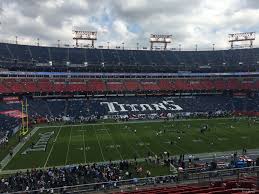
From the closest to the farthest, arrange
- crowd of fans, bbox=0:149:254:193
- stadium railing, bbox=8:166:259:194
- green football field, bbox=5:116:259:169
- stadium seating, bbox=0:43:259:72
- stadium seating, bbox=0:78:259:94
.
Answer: stadium railing, bbox=8:166:259:194 → crowd of fans, bbox=0:149:254:193 → green football field, bbox=5:116:259:169 → stadium seating, bbox=0:78:259:94 → stadium seating, bbox=0:43:259:72

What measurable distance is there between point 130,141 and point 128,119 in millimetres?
20728

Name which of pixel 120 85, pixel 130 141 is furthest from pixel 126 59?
pixel 130 141

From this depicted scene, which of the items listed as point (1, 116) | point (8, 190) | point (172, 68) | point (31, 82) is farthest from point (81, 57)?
point (8, 190)

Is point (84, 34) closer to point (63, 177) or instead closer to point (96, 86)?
point (96, 86)

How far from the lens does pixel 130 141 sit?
134 ft

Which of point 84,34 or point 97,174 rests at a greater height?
point 84,34

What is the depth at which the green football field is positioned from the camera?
111 ft

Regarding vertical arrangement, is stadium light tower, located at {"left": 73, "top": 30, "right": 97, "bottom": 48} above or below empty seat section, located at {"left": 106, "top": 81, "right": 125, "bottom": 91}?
above

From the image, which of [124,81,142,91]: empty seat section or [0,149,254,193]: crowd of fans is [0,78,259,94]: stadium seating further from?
[0,149,254,193]: crowd of fans

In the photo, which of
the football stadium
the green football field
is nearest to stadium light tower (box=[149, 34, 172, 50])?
the football stadium

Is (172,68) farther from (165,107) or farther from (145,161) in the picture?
(145,161)

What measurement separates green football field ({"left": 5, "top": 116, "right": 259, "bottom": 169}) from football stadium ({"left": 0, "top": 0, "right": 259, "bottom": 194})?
0.12m

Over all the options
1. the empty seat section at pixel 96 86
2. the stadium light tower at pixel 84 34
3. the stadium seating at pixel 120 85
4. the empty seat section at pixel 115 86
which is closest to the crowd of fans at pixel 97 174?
the stadium seating at pixel 120 85

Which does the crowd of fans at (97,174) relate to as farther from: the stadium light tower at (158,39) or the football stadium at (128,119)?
the stadium light tower at (158,39)
